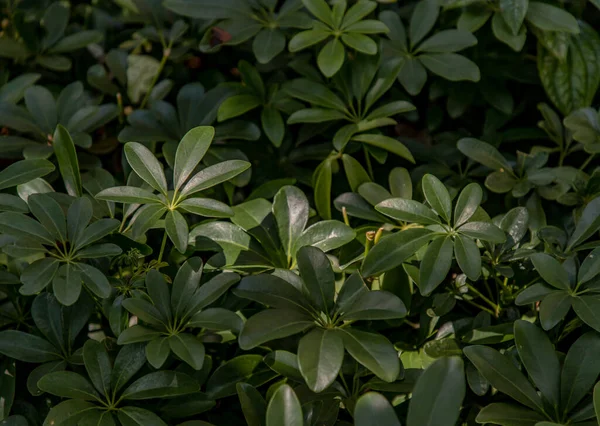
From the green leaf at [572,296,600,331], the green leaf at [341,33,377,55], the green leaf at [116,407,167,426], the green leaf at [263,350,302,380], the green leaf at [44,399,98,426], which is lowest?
the green leaf at [116,407,167,426]

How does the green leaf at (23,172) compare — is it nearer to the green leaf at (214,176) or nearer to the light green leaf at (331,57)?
the green leaf at (214,176)

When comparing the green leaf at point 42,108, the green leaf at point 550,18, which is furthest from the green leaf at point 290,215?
the green leaf at point 550,18

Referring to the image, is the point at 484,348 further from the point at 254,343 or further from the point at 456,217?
the point at 254,343

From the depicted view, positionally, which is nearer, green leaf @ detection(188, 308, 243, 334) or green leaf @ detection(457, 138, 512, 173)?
green leaf @ detection(188, 308, 243, 334)

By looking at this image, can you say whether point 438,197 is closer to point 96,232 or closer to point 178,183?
point 178,183

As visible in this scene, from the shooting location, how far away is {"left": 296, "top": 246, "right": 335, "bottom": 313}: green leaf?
1.04 m

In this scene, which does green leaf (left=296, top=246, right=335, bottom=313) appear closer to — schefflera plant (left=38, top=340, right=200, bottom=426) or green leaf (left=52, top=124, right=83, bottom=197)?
schefflera plant (left=38, top=340, right=200, bottom=426)

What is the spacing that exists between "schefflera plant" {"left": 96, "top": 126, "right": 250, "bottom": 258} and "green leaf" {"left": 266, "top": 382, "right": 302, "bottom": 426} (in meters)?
0.32

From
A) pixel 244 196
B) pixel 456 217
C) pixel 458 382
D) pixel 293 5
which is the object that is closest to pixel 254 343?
pixel 458 382

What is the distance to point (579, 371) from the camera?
1.00 m

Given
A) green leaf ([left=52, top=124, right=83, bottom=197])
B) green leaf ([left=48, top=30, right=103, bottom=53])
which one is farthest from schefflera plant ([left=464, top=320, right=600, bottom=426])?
green leaf ([left=48, top=30, right=103, bottom=53])

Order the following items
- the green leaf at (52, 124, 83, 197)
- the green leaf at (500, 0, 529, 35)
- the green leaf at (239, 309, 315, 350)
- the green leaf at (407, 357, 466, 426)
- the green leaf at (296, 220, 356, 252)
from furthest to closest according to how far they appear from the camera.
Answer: the green leaf at (500, 0, 529, 35), the green leaf at (52, 124, 83, 197), the green leaf at (296, 220, 356, 252), the green leaf at (239, 309, 315, 350), the green leaf at (407, 357, 466, 426)

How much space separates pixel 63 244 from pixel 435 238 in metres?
0.58

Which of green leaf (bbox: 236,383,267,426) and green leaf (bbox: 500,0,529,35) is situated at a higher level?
green leaf (bbox: 500,0,529,35)
